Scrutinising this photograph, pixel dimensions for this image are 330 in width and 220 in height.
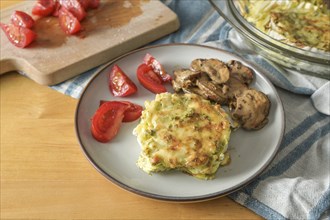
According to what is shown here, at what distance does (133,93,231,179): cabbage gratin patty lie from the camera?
1.71m

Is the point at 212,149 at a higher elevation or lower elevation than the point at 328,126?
higher

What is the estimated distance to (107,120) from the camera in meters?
1.97

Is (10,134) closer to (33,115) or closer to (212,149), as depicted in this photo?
(33,115)

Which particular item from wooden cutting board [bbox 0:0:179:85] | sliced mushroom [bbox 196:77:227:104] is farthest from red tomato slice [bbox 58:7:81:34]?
sliced mushroom [bbox 196:77:227:104]

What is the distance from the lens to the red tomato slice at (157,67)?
220cm

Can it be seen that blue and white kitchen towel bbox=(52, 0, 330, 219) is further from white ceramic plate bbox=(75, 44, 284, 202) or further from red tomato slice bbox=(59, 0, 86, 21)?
red tomato slice bbox=(59, 0, 86, 21)

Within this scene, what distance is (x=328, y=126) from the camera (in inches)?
84.7

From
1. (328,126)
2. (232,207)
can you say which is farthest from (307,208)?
(328,126)

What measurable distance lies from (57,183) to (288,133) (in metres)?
1.02

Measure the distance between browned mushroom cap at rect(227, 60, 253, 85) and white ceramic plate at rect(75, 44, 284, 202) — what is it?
41mm

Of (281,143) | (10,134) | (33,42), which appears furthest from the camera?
(33,42)

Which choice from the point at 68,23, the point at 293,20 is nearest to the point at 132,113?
the point at 68,23

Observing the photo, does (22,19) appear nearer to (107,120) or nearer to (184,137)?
(107,120)

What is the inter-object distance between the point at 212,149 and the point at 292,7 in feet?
3.81
